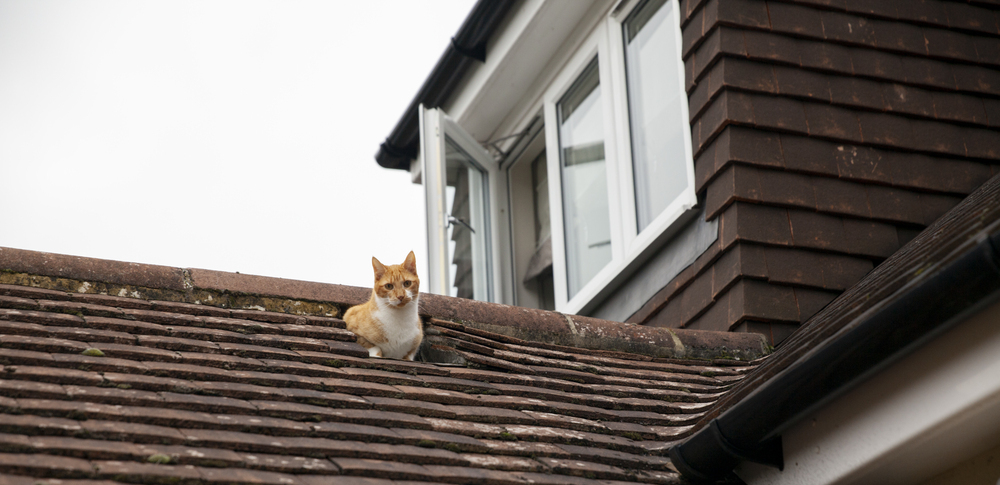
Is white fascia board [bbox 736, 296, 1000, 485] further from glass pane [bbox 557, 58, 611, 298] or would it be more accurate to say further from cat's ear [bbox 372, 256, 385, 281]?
glass pane [bbox 557, 58, 611, 298]

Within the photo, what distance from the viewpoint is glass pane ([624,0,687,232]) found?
16.7 feet

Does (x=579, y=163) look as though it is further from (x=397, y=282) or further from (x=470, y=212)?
(x=397, y=282)

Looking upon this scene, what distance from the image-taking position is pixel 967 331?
2.06 metres

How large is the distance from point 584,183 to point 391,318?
3156 millimetres

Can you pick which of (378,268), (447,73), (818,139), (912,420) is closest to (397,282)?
(378,268)

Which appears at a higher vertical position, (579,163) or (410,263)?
(579,163)

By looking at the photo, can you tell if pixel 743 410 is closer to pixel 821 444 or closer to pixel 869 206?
pixel 821 444

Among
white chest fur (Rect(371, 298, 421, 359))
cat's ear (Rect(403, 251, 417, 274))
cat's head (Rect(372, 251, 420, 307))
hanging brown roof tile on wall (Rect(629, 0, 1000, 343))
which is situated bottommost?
white chest fur (Rect(371, 298, 421, 359))

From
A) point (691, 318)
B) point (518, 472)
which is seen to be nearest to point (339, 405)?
point (518, 472)

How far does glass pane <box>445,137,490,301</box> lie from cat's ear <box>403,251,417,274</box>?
10.8 feet

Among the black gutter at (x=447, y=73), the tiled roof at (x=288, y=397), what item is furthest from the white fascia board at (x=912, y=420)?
the black gutter at (x=447, y=73)

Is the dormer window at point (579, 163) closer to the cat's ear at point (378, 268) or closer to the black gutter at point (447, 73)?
the black gutter at point (447, 73)

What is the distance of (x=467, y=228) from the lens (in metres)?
7.07

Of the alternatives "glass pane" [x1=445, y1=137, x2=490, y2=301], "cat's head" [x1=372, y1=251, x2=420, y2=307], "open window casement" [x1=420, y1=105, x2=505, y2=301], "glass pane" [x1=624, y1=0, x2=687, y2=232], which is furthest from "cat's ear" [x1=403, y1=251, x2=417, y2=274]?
"glass pane" [x1=445, y1=137, x2=490, y2=301]
